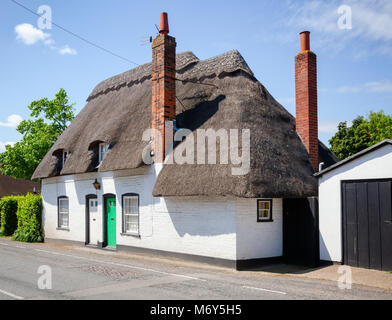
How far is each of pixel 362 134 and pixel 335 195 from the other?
27.8 meters

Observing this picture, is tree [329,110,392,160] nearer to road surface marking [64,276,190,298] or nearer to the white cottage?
the white cottage

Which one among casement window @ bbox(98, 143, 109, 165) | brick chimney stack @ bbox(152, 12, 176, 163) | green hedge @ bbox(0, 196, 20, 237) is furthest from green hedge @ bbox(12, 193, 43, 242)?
brick chimney stack @ bbox(152, 12, 176, 163)

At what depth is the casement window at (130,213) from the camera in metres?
15.6

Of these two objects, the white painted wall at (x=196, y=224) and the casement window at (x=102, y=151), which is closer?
the white painted wall at (x=196, y=224)

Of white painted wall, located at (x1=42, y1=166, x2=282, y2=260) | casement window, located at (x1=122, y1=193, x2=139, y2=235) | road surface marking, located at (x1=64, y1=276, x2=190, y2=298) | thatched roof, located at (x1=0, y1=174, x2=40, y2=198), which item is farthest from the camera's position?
thatched roof, located at (x1=0, y1=174, x2=40, y2=198)

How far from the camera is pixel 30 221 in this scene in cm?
2186

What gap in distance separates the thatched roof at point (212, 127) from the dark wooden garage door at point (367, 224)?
1.54 meters

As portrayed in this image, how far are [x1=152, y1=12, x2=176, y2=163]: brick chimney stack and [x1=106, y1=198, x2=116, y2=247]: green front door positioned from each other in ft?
12.7

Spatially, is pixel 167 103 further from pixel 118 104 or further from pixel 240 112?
pixel 118 104

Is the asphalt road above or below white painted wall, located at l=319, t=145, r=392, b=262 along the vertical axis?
below

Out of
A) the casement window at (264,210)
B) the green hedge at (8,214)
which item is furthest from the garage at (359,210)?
the green hedge at (8,214)

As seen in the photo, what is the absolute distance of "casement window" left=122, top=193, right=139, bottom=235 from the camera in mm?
15602

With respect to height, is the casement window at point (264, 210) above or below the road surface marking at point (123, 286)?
above

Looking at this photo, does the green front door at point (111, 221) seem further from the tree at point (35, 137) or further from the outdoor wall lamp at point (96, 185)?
the tree at point (35, 137)
